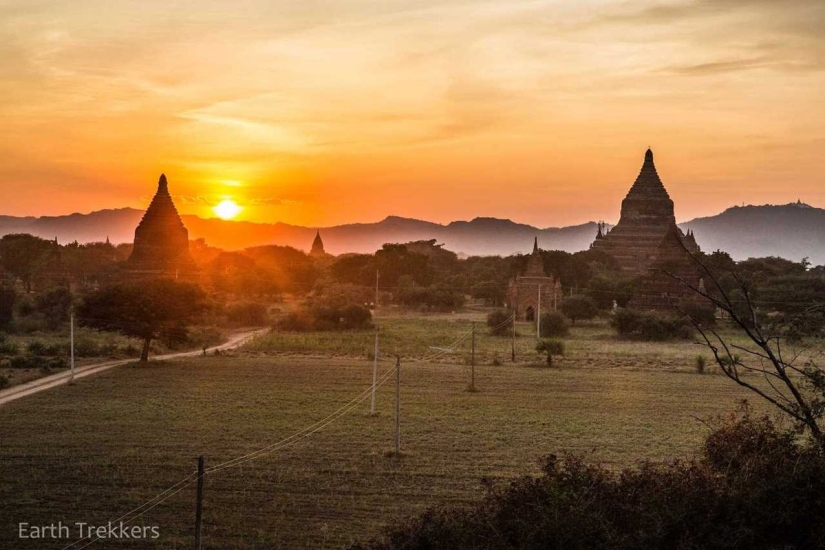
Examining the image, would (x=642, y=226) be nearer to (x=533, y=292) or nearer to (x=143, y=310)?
(x=533, y=292)

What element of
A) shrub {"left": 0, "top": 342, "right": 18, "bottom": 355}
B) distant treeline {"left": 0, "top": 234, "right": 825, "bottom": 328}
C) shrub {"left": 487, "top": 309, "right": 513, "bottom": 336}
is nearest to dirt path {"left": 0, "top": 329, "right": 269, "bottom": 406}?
shrub {"left": 0, "top": 342, "right": 18, "bottom": 355}

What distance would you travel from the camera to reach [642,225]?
83.1 meters

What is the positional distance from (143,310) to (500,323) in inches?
769

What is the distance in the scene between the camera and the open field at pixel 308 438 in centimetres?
1305

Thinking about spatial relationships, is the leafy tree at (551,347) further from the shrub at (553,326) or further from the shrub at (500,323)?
the shrub at (500,323)

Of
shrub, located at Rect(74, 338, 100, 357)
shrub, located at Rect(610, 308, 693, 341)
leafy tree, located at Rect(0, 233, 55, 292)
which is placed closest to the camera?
shrub, located at Rect(74, 338, 100, 357)

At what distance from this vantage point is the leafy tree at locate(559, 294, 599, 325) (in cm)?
5275

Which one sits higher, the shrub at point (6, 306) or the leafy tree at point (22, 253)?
the leafy tree at point (22, 253)

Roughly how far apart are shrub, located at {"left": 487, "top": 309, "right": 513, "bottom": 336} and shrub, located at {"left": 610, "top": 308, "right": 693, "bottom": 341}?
17.0 ft

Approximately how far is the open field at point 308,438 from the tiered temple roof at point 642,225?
49.0m

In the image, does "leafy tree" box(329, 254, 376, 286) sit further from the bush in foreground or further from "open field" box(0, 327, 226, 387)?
the bush in foreground

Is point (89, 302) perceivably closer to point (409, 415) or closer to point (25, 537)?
point (409, 415)

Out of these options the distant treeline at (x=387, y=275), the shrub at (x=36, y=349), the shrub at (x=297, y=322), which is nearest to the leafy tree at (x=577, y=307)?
the distant treeline at (x=387, y=275)

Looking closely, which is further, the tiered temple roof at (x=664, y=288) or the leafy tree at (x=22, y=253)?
the leafy tree at (x=22, y=253)
